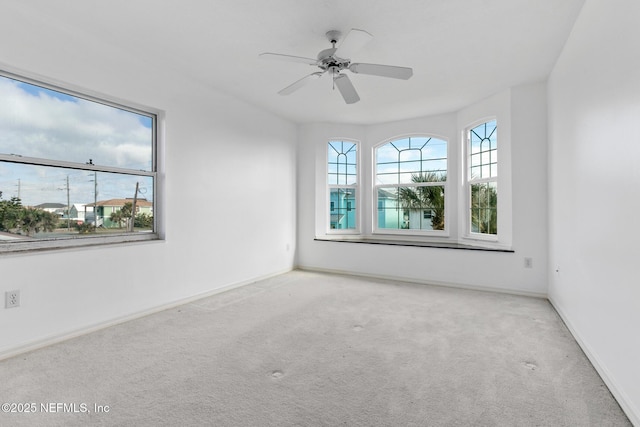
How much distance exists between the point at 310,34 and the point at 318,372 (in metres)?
2.60

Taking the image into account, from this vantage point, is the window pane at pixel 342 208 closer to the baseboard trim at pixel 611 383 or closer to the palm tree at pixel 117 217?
the palm tree at pixel 117 217

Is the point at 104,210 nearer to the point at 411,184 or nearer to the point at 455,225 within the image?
the point at 411,184

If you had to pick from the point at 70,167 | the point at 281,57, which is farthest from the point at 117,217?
the point at 281,57

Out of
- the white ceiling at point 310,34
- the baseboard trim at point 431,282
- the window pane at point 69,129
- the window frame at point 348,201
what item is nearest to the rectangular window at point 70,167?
the window pane at point 69,129

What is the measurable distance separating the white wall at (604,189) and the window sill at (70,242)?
381cm

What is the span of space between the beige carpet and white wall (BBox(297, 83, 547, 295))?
0.83 meters

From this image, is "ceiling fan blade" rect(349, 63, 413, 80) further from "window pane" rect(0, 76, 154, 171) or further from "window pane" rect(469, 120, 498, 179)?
"window pane" rect(469, 120, 498, 179)

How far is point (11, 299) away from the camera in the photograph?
2.28 m

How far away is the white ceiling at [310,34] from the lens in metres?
2.31

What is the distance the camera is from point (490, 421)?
1600 millimetres

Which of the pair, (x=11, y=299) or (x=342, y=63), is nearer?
(x=11, y=299)

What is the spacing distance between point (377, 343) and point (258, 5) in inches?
107

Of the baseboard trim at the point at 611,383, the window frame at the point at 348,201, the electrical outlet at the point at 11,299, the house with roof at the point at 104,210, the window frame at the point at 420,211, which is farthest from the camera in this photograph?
the window frame at the point at 348,201

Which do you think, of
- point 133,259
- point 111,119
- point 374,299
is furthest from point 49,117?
point 374,299
